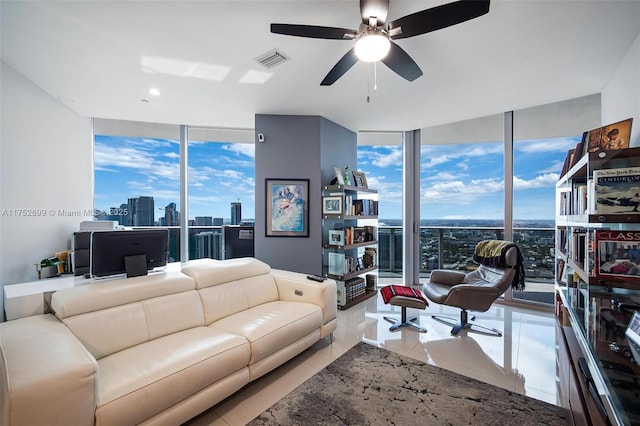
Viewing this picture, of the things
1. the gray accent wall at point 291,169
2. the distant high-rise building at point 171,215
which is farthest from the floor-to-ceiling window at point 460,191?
the distant high-rise building at point 171,215

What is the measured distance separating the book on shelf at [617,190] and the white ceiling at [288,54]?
124cm

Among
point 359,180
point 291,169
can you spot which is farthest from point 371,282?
point 291,169

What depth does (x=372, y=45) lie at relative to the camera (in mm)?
1812

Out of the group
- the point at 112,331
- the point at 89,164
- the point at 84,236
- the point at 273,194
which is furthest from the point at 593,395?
the point at 89,164

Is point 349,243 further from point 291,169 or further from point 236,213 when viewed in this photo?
point 236,213

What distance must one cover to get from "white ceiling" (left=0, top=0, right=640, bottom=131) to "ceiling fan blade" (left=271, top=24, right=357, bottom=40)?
282 mm

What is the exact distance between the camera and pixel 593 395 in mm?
1258

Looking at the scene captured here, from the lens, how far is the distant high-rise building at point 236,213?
4902 mm

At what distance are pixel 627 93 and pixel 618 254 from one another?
1912mm

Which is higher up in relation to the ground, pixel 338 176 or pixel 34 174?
pixel 338 176

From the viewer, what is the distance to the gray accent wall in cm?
401

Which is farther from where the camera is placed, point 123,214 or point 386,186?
point 386,186

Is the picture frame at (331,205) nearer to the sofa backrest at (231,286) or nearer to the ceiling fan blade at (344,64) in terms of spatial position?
the sofa backrest at (231,286)

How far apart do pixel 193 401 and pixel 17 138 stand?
329cm
